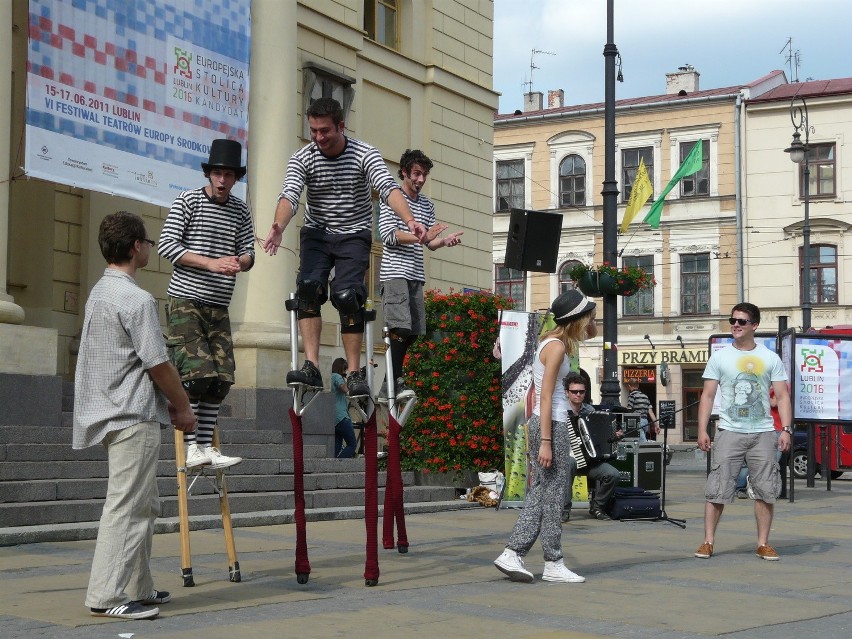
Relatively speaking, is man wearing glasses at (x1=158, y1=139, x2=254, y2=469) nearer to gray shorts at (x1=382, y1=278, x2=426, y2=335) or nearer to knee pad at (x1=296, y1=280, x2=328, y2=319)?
knee pad at (x1=296, y1=280, x2=328, y2=319)

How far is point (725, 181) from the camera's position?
49.4 meters

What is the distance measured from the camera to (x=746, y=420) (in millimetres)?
9852

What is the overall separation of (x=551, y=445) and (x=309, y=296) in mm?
1752

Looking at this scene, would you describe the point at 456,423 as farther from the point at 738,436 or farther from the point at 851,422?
the point at 851,422

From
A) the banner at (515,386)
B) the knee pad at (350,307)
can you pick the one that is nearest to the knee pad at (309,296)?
the knee pad at (350,307)

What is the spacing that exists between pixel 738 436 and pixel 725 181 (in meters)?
41.0

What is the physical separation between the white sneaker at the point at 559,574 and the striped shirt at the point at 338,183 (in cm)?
238

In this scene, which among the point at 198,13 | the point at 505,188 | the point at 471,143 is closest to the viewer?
the point at 198,13

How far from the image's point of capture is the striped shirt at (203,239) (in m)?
7.49

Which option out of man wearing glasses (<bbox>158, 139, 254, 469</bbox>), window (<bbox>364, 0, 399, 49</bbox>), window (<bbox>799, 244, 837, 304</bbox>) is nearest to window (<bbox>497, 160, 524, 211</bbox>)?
window (<bbox>799, 244, 837, 304</bbox>)

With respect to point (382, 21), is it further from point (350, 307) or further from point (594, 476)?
point (350, 307)

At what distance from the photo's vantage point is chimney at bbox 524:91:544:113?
56406 mm

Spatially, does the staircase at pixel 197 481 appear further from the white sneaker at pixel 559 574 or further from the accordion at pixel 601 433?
the white sneaker at pixel 559 574

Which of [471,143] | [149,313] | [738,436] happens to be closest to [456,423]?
[738,436]
